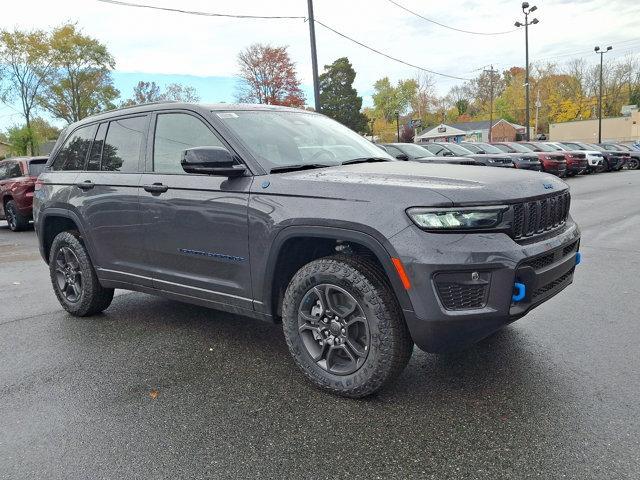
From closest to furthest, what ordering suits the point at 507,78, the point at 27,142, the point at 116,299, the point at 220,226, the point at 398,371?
the point at 398,371 → the point at 220,226 → the point at 116,299 → the point at 27,142 → the point at 507,78

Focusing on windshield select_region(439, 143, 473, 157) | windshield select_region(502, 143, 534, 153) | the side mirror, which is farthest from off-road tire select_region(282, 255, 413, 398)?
windshield select_region(502, 143, 534, 153)

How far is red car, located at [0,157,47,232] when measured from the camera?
40.4ft

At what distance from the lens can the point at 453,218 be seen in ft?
8.79

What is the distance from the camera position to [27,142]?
145 ft

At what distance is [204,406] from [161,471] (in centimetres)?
64

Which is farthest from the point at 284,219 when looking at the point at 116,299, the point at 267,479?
the point at 116,299

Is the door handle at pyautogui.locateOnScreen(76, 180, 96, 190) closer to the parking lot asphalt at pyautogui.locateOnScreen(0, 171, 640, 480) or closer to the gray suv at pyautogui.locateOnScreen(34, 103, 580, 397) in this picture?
the gray suv at pyautogui.locateOnScreen(34, 103, 580, 397)

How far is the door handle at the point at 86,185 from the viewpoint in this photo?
4.54 metres

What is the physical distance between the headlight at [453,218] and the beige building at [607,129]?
7331 cm

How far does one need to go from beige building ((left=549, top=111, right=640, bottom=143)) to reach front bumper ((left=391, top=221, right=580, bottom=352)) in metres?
73.3

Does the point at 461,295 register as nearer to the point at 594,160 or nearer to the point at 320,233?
the point at 320,233

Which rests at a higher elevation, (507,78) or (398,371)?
(507,78)

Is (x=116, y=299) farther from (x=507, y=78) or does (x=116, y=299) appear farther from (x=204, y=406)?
(x=507, y=78)

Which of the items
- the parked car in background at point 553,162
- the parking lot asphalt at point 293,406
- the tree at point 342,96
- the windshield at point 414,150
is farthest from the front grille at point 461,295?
the tree at point 342,96
